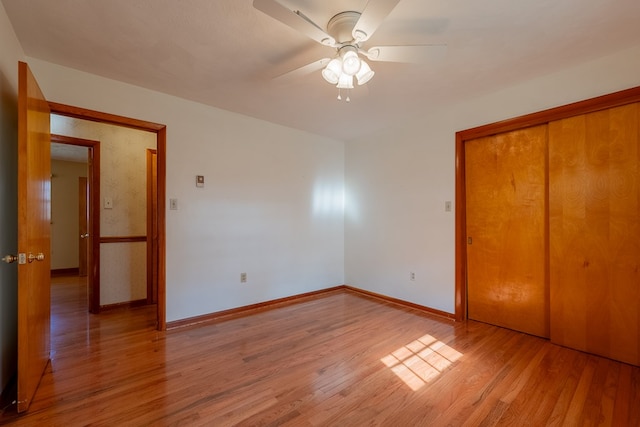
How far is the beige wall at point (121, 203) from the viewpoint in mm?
3553

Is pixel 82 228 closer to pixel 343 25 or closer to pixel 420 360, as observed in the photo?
pixel 343 25

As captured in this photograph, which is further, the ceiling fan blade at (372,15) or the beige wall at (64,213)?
the beige wall at (64,213)

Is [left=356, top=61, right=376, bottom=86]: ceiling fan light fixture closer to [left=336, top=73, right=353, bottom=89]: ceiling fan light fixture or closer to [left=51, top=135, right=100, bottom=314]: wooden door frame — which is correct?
[left=336, top=73, right=353, bottom=89]: ceiling fan light fixture

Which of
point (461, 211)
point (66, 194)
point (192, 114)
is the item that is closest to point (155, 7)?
point (192, 114)

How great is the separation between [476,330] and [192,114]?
12.3 ft

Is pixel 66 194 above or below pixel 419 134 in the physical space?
below

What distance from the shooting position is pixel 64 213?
19.2 feet

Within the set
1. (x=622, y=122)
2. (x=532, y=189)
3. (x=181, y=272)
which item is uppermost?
(x=622, y=122)

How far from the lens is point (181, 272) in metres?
3.03

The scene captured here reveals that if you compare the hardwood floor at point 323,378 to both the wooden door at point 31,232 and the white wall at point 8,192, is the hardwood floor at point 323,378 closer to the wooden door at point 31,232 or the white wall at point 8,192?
the wooden door at point 31,232

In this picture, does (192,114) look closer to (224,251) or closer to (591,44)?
(224,251)

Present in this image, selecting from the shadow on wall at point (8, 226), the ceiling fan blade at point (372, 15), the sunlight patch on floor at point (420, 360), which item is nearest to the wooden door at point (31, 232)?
the shadow on wall at point (8, 226)

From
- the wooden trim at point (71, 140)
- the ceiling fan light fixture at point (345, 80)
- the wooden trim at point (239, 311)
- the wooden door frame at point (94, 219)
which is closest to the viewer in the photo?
the ceiling fan light fixture at point (345, 80)

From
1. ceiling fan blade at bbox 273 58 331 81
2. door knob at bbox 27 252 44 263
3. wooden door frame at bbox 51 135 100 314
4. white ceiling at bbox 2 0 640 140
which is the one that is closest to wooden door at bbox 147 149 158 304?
wooden door frame at bbox 51 135 100 314
